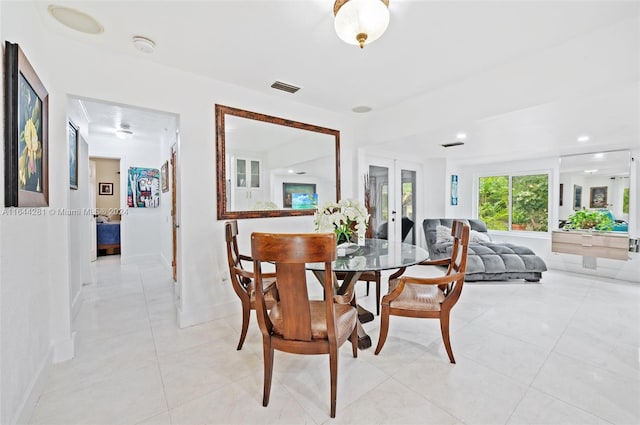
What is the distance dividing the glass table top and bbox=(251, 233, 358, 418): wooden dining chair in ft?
1.08

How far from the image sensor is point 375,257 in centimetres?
223

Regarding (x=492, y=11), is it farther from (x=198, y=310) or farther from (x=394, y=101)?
(x=198, y=310)

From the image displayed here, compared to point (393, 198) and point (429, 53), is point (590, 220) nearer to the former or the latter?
point (393, 198)

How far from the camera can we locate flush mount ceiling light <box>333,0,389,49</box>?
151 centimetres

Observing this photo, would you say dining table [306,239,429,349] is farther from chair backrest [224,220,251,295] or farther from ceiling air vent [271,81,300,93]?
ceiling air vent [271,81,300,93]

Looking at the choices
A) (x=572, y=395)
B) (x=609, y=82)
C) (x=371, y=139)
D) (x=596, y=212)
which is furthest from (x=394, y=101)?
(x=596, y=212)

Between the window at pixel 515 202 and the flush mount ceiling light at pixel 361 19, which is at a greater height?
the flush mount ceiling light at pixel 361 19

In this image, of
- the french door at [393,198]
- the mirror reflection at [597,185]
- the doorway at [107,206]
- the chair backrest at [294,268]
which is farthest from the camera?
the doorway at [107,206]

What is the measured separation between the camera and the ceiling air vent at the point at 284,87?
290cm

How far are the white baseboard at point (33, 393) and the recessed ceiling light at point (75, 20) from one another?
2.25 m

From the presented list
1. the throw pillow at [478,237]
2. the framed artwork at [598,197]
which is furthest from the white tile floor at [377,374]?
the framed artwork at [598,197]

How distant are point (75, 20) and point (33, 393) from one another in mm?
2350

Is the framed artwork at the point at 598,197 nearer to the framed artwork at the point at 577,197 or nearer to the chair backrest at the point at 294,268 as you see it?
the framed artwork at the point at 577,197

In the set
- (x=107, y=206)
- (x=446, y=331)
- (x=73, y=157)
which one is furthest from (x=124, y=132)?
(x=446, y=331)
